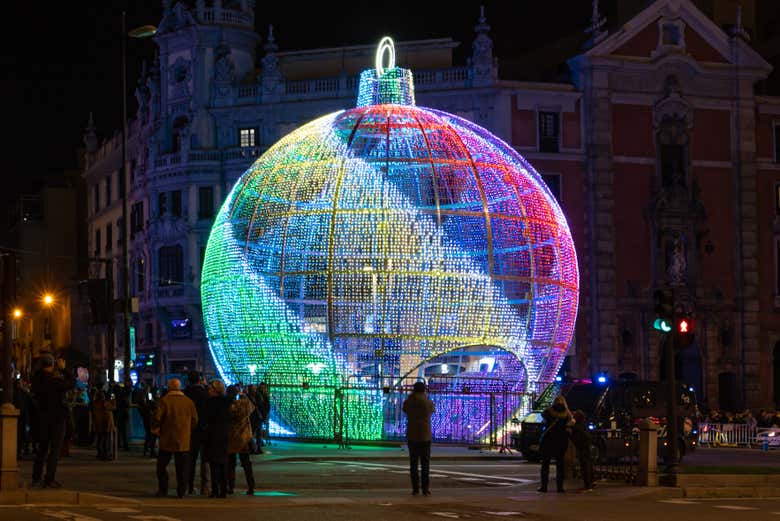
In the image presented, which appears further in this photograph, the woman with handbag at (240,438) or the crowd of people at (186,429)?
the woman with handbag at (240,438)

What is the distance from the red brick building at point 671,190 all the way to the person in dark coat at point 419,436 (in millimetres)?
37342

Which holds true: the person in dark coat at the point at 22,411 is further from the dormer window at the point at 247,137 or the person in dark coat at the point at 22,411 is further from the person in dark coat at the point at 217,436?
the dormer window at the point at 247,137

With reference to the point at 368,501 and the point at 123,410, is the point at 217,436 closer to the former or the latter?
the point at 368,501

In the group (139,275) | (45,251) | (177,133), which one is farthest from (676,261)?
(45,251)

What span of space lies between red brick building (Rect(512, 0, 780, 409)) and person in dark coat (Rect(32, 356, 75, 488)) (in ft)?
129

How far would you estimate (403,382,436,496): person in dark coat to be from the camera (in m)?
20.5

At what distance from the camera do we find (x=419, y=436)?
20672mm

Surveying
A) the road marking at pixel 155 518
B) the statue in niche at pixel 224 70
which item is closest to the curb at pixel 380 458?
the road marking at pixel 155 518

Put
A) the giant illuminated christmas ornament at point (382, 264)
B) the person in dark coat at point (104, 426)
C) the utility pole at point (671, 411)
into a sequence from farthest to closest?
1. the giant illuminated christmas ornament at point (382, 264)
2. the person in dark coat at point (104, 426)
3. the utility pole at point (671, 411)

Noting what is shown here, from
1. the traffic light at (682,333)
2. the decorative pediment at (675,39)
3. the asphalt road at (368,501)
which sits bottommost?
the asphalt road at (368,501)

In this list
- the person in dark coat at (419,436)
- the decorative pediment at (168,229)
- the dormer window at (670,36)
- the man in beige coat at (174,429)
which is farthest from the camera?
the decorative pediment at (168,229)

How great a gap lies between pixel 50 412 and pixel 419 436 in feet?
16.0

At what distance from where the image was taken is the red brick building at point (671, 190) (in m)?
58.7

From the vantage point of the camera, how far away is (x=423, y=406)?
20.9m
